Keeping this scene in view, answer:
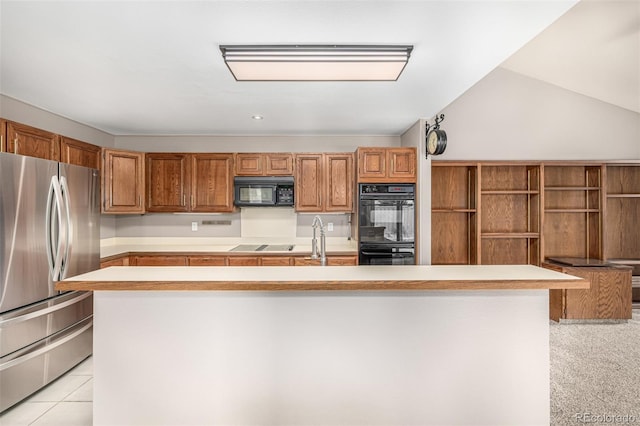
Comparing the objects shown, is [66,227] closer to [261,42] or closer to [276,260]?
[276,260]

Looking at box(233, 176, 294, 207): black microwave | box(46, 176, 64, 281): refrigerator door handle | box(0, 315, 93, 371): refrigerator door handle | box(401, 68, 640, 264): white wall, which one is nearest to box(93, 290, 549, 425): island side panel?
box(0, 315, 93, 371): refrigerator door handle

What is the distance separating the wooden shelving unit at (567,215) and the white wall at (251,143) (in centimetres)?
227

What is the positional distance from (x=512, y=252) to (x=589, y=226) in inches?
42.1

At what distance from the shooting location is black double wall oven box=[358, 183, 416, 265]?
12.4 ft

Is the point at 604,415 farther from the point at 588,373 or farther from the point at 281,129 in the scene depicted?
the point at 281,129

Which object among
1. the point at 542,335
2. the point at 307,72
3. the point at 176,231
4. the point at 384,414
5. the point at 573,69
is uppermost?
the point at 573,69

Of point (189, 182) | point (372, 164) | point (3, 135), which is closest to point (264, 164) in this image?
point (189, 182)

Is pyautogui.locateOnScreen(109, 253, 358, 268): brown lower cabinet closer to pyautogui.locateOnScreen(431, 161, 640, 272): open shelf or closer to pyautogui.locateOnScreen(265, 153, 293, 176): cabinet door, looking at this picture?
pyautogui.locateOnScreen(265, 153, 293, 176): cabinet door

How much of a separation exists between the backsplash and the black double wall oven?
2.64 feet

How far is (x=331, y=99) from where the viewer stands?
9.82 ft

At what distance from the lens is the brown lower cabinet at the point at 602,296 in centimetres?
378

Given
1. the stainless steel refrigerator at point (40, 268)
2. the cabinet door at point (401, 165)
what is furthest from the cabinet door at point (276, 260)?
the stainless steel refrigerator at point (40, 268)

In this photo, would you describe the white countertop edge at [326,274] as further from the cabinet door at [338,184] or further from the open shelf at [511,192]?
the open shelf at [511,192]

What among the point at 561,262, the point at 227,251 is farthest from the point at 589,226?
the point at 227,251
